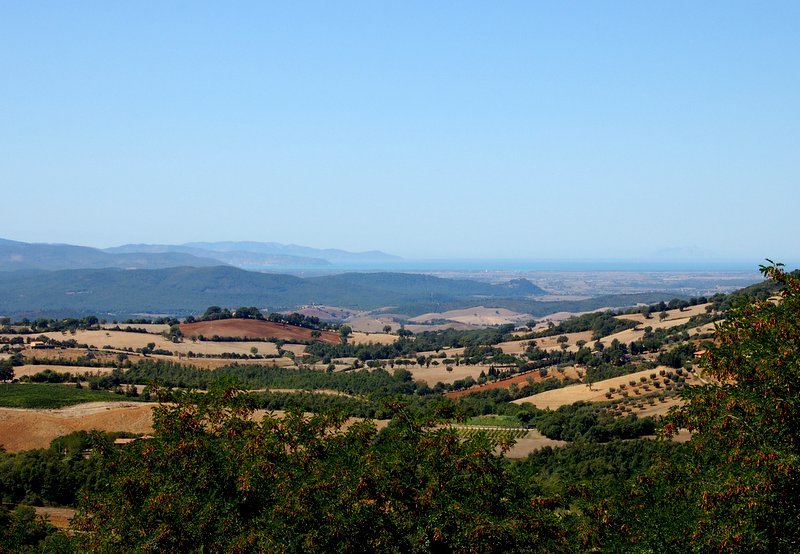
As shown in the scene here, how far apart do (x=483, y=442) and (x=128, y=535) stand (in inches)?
386

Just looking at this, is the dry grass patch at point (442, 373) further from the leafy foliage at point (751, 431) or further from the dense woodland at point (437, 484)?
the leafy foliage at point (751, 431)

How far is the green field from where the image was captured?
293ft

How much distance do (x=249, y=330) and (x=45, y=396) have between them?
273 feet

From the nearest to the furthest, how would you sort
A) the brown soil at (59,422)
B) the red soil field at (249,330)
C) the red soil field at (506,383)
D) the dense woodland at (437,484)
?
1. the dense woodland at (437,484)
2. the brown soil at (59,422)
3. the red soil field at (506,383)
4. the red soil field at (249,330)

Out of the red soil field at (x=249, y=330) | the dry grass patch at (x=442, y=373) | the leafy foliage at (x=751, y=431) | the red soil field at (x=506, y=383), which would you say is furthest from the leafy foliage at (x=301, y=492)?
the red soil field at (x=249, y=330)

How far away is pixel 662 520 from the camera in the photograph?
20938 mm

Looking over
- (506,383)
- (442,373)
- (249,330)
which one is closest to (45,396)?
(506,383)

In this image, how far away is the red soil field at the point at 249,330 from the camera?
171500 millimetres

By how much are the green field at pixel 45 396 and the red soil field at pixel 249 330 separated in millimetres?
67297

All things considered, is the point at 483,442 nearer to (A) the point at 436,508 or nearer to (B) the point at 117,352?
(A) the point at 436,508

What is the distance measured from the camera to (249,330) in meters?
176

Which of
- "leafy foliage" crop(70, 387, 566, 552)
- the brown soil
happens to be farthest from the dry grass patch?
"leafy foliage" crop(70, 387, 566, 552)

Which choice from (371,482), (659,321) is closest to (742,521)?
(371,482)

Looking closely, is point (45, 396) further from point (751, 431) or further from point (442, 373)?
point (751, 431)
